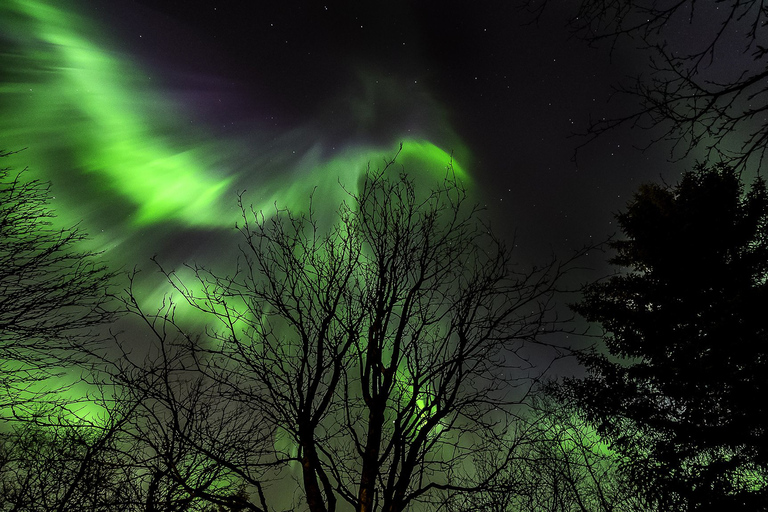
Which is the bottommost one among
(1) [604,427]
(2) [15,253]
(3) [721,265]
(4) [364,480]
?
(4) [364,480]

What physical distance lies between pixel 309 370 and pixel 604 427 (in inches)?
301

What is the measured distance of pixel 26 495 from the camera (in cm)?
600

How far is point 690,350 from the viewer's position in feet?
23.8

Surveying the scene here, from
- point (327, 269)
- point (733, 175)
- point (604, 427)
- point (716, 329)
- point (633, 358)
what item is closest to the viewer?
point (733, 175)

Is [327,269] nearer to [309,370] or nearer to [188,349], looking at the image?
[309,370]

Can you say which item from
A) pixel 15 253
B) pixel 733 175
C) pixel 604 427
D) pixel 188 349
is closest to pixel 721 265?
pixel 604 427

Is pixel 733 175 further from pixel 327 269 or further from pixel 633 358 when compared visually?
pixel 633 358

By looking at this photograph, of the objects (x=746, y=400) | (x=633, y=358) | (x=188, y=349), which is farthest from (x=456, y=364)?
(x=633, y=358)

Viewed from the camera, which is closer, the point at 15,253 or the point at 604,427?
the point at 15,253

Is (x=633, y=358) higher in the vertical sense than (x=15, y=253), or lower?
lower

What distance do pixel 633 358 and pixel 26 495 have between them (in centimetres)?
1297

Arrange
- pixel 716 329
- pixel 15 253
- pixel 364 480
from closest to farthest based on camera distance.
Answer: pixel 364 480 → pixel 15 253 → pixel 716 329

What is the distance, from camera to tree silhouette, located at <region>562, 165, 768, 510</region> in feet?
20.4

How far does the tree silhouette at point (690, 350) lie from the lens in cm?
623
